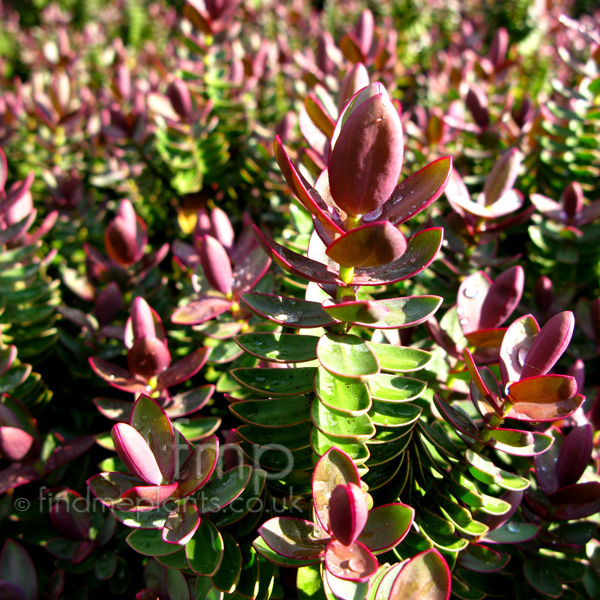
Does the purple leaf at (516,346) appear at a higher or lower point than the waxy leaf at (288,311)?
lower

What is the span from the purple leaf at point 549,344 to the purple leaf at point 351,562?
40 cm

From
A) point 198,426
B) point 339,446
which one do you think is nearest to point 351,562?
point 339,446

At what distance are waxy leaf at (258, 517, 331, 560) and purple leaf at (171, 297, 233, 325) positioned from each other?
52cm

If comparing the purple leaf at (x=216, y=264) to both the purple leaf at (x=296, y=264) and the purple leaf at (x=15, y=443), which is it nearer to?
the purple leaf at (x=296, y=264)

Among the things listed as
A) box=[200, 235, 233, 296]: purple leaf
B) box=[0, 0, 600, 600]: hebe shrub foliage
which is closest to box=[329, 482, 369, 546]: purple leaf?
box=[0, 0, 600, 600]: hebe shrub foliage

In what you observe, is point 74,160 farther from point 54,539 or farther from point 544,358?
point 544,358

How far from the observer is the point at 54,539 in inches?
48.1

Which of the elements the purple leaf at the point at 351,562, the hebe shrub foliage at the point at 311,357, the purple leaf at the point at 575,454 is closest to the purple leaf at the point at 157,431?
the hebe shrub foliage at the point at 311,357

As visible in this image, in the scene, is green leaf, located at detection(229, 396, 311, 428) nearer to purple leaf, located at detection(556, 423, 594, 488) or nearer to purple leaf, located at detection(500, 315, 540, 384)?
purple leaf, located at detection(500, 315, 540, 384)

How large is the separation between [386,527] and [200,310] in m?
0.65

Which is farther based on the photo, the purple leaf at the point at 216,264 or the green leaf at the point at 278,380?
the purple leaf at the point at 216,264

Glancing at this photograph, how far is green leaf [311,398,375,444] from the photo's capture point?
82 cm

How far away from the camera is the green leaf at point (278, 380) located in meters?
0.92

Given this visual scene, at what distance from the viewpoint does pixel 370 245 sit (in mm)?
744
